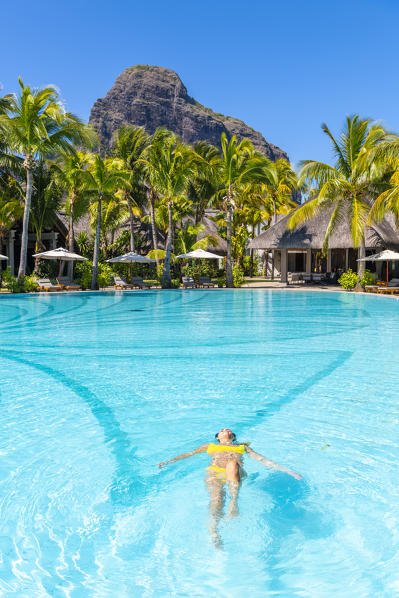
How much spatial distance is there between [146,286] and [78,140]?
26.4 feet

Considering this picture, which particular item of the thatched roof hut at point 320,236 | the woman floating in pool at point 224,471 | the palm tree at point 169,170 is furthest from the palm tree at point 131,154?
the woman floating in pool at point 224,471

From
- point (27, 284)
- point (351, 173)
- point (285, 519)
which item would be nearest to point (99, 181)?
point (27, 284)

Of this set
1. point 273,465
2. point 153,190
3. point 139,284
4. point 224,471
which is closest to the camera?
point 224,471

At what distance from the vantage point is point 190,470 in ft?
13.0

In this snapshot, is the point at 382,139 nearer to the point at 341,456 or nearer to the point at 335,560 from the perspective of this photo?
the point at 341,456

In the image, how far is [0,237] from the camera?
25844mm

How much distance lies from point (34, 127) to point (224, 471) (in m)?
21.4

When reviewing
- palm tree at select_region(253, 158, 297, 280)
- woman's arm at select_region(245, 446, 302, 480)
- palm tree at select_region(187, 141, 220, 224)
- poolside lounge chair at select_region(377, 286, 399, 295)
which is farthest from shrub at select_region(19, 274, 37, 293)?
woman's arm at select_region(245, 446, 302, 480)

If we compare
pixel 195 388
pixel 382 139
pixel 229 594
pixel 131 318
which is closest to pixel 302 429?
pixel 195 388

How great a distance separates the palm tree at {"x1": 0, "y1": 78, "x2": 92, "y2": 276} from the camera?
21438 millimetres

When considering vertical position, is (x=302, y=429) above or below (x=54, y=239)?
below

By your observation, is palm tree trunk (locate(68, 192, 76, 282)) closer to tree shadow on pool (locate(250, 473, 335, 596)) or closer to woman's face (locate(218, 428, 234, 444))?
woman's face (locate(218, 428, 234, 444))

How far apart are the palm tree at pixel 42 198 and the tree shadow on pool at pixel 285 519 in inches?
955

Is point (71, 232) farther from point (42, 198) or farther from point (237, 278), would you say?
point (237, 278)
